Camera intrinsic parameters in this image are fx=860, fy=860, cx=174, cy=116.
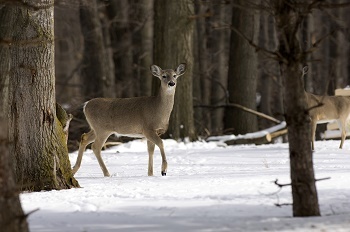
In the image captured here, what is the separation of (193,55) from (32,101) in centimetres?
1744

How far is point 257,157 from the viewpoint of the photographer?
1484cm

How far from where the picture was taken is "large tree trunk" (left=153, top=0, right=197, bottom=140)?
60.9 feet

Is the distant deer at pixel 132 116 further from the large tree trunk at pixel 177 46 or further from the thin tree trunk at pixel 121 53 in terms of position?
the thin tree trunk at pixel 121 53

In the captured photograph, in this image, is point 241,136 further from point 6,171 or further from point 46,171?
point 6,171

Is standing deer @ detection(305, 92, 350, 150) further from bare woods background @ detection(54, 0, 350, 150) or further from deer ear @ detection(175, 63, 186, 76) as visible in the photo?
deer ear @ detection(175, 63, 186, 76)

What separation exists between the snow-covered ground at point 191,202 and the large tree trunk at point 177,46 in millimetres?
5541

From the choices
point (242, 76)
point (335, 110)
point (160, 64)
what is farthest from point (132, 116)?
point (242, 76)

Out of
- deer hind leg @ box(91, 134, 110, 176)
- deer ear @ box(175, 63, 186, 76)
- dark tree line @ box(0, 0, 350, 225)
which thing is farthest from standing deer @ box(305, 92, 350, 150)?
deer hind leg @ box(91, 134, 110, 176)

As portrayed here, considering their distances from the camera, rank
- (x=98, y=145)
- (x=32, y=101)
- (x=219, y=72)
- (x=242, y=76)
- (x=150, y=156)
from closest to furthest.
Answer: (x=32, y=101) < (x=150, y=156) < (x=98, y=145) < (x=242, y=76) < (x=219, y=72)

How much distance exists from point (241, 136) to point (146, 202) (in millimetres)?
11295

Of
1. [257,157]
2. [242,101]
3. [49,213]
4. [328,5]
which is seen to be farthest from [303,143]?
[242,101]

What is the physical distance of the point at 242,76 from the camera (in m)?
21.1

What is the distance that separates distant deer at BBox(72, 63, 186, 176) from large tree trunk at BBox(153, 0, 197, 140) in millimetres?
5001

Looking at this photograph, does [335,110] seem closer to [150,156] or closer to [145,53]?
[150,156]
